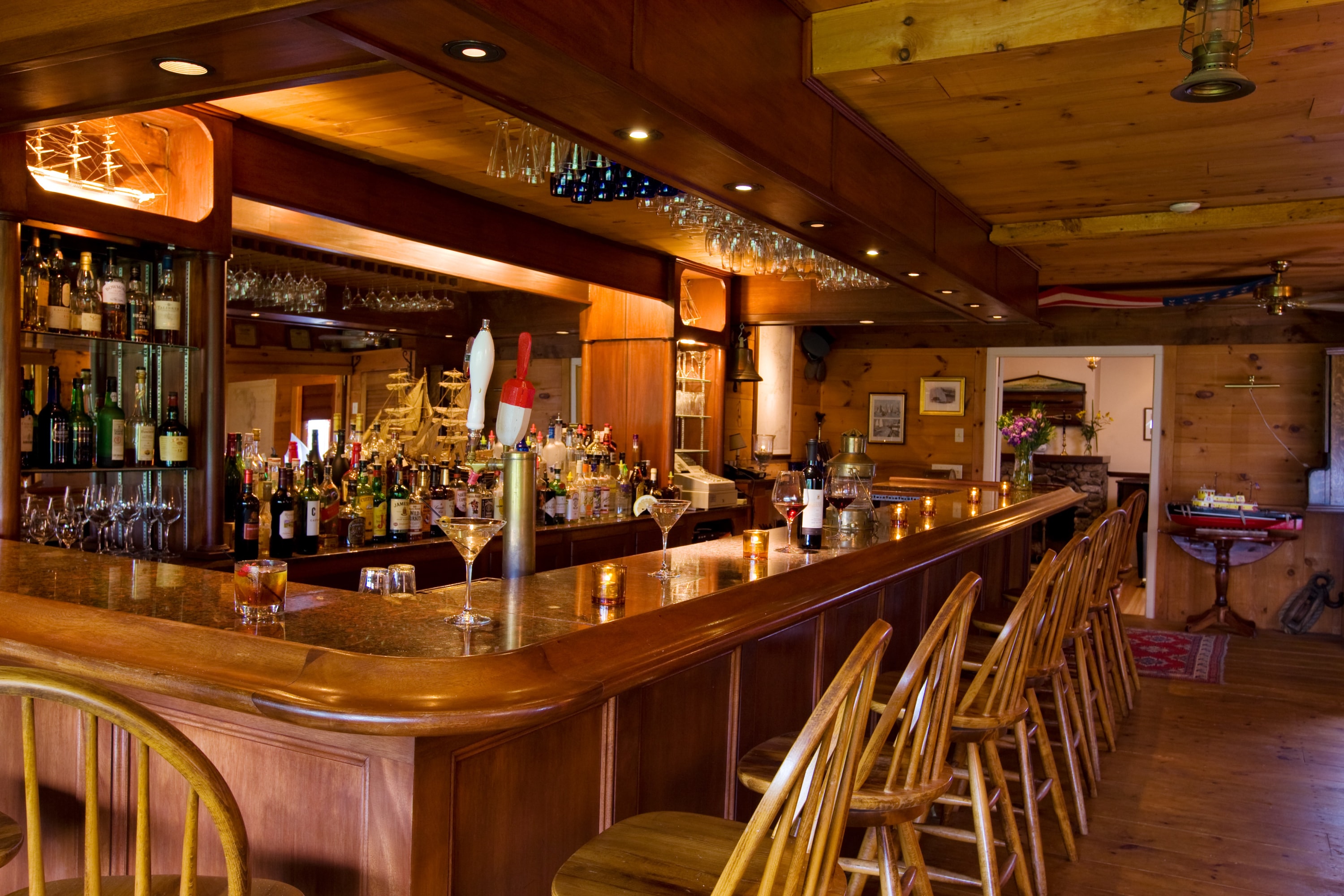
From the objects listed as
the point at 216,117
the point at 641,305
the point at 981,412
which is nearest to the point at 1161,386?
the point at 981,412

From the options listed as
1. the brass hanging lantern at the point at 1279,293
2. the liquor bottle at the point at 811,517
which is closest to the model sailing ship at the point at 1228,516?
the brass hanging lantern at the point at 1279,293

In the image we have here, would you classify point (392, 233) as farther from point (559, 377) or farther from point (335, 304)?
point (559, 377)

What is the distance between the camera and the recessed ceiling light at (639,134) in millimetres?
2445

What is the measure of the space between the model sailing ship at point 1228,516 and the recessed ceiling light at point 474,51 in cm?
675

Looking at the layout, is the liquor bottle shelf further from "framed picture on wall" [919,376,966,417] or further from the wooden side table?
the wooden side table

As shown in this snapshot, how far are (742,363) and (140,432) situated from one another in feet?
14.8

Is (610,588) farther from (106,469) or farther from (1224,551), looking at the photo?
(1224,551)

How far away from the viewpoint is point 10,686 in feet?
4.17

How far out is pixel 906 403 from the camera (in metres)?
8.76

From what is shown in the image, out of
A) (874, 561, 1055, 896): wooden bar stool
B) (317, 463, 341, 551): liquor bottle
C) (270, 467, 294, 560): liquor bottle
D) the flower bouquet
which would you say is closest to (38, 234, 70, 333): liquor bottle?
(270, 467, 294, 560): liquor bottle

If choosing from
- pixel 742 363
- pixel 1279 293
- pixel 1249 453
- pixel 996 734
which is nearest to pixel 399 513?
pixel 996 734

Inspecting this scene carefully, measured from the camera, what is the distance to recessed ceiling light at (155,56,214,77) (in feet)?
7.04

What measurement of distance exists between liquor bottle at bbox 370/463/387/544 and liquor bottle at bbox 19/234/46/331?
1.38 metres

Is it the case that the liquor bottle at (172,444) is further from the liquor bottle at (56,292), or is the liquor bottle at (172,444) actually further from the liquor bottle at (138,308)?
the liquor bottle at (56,292)
